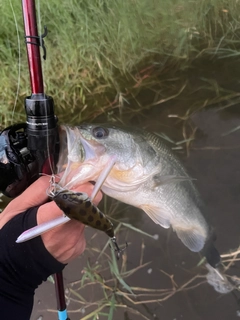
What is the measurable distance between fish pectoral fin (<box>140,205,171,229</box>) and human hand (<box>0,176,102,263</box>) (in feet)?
1.22

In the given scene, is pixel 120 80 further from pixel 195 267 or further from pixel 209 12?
pixel 195 267

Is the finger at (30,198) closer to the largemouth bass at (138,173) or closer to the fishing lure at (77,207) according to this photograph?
the largemouth bass at (138,173)

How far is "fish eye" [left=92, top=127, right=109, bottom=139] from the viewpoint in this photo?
128 centimetres

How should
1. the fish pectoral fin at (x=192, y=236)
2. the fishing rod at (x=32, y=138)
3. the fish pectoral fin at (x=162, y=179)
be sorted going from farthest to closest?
the fish pectoral fin at (x=192, y=236) → the fish pectoral fin at (x=162, y=179) → the fishing rod at (x=32, y=138)

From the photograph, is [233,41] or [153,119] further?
[153,119]

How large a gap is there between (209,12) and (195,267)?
1.61 m

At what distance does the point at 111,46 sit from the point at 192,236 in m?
1.29

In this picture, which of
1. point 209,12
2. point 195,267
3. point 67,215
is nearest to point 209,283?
point 195,267

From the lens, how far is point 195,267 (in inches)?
77.6

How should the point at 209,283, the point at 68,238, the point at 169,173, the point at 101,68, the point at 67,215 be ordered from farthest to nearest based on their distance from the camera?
the point at 101,68 → the point at 209,283 → the point at 169,173 → the point at 68,238 → the point at 67,215

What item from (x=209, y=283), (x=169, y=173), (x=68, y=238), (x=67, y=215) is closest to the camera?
(x=67, y=215)

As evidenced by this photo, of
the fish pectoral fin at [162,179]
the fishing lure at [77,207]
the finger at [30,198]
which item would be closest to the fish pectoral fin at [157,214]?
the fish pectoral fin at [162,179]

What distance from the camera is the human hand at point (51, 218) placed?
3.56 feet

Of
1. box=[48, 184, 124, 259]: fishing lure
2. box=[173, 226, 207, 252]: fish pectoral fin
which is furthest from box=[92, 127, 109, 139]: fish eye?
box=[173, 226, 207, 252]: fish pectoral fin
